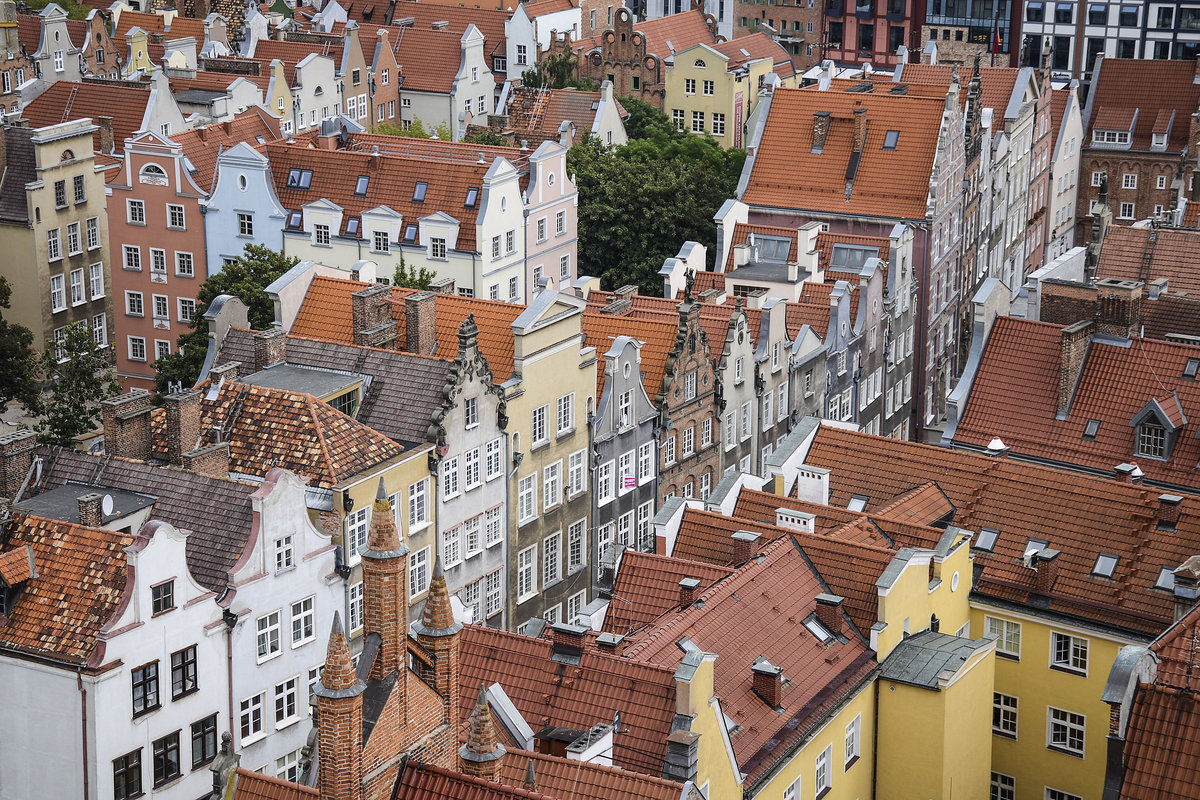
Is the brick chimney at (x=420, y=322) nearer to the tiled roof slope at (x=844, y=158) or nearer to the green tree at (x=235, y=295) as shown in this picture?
the green tree at (x=235, y=295)

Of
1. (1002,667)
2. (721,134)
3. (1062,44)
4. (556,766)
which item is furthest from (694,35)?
(556,766)

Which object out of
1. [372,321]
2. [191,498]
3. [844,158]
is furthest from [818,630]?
[844,158]

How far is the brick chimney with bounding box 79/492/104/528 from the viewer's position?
57625mm

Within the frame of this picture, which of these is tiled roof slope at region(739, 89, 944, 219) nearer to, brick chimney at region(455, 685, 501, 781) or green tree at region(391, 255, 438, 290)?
green tree at region(391, 255, 438, 290)

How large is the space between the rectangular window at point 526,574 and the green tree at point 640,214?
36.6 metres

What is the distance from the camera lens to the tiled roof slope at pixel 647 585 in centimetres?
5741

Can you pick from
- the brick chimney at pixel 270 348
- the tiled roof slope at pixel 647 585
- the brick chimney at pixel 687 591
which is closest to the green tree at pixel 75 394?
the brick chimney at pixel 270 348

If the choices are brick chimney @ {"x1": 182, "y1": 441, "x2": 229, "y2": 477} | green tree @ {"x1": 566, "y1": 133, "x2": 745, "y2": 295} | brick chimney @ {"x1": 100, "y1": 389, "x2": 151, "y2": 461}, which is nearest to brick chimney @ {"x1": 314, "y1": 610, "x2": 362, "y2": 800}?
brick chimney @ {"x1": 182, "y1": 441, "x2": 229, "y2": 477}

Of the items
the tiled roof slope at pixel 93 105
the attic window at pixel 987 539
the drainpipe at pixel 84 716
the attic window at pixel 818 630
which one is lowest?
the drainpipe at pixel 84 716

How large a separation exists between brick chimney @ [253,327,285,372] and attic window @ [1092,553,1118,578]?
30.9 m

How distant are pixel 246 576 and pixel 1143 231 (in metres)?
47.9

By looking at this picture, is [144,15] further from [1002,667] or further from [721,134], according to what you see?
[1002,667]

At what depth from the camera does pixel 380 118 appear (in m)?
146

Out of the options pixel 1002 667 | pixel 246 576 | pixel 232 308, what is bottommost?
pixel 1002 667
